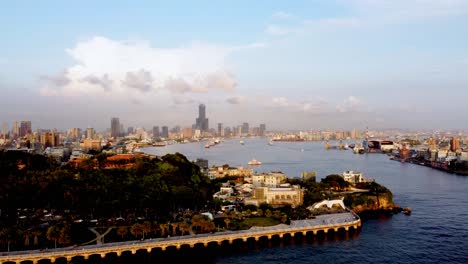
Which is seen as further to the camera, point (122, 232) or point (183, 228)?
point (183, 228)

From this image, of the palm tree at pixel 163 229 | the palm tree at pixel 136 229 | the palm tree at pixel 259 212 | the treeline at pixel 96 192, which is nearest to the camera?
the palm tree at pixel 136 229

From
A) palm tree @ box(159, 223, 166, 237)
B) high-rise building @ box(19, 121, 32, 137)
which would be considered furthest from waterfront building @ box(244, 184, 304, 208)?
high-rise building @ box(19, 121, 32, 137)

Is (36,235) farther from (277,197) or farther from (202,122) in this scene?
(202,122)

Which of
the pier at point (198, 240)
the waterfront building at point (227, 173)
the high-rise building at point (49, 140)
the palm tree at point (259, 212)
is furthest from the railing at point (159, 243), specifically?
the high-rise building at point (49, 140)

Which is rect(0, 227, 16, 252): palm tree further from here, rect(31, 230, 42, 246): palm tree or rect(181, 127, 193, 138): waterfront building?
rect(181, 127, 193, 138): waterfront building

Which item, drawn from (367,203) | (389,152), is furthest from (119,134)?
(367,203)

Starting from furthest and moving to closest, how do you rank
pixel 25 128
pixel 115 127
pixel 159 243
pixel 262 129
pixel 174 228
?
1. pixel 262 129
2. pixel 115 127
3. pixel 25 128
4. pixel 174 228
5. pixel 159 243

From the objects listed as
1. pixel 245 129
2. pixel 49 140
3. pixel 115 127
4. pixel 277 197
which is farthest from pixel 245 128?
pixel 277 197

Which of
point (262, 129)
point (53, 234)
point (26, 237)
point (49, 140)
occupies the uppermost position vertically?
point (262, 129)

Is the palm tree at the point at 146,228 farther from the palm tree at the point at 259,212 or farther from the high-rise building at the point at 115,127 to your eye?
the high-rise building at the point at 115,127
